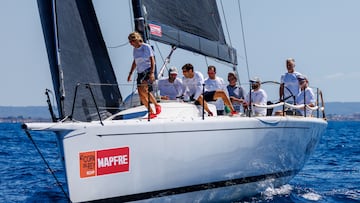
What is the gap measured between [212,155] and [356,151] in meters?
14.0

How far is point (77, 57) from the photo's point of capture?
8.23 m

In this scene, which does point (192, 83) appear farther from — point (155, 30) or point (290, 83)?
point (290, 83)

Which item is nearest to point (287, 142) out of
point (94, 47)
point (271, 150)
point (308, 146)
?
point (271, 150)

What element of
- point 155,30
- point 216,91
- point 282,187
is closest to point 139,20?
point 155,30

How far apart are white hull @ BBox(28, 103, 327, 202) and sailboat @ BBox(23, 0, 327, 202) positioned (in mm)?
11

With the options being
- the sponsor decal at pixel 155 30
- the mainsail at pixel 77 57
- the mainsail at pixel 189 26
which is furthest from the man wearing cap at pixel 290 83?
the mainsail at pixel 77 57

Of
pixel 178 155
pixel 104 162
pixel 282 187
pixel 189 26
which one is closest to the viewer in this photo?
pixel 104 162

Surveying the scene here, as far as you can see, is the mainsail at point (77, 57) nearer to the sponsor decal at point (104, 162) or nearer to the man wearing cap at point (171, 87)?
the sponsor decal at point (104, 162)

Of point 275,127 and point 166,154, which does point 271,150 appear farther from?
point 166,154

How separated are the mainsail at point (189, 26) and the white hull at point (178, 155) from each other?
131 centimetres

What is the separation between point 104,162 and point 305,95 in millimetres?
4784

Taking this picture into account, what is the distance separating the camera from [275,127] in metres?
9.57

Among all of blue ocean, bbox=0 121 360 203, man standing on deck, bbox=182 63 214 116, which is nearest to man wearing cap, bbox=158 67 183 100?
man standing on deck, bbox=182 63 214 116

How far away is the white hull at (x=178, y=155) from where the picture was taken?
23.8ft
